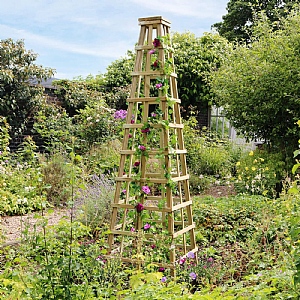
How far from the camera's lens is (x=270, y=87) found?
6797 mm

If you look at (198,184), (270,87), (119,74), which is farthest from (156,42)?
(119,74)

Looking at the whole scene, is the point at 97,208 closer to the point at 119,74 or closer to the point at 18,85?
the point at 18,85

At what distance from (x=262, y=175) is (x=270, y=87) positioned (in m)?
1.34

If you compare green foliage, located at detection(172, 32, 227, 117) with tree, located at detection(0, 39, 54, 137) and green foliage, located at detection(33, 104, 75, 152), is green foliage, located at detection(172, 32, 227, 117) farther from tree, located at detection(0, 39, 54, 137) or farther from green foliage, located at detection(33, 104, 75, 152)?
tree, located at detection(0, 39, 54, 137)

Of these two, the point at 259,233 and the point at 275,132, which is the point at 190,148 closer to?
the point at 275,132

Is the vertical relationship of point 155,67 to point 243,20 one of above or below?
below

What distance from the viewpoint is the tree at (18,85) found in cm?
838

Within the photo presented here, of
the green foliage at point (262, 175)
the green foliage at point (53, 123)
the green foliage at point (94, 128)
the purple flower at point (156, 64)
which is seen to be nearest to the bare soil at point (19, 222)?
the green foliage at point (262, 175)

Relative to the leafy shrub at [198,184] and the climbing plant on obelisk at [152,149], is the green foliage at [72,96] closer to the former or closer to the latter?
the leafy shrub at [198,184]

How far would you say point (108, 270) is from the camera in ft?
10.3

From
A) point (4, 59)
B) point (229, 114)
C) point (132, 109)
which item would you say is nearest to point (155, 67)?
point (132, 109)

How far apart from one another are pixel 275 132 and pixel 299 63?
1.13 m

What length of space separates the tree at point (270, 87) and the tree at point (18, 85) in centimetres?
367

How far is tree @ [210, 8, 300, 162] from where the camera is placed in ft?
21.8
